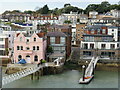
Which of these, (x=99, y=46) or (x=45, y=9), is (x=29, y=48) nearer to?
(x=99, y=46)

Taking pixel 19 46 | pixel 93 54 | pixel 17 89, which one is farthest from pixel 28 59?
pixel 17 89

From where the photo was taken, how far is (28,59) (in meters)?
23.7

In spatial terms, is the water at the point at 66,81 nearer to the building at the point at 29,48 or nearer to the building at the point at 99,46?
the building at the point at 29,48

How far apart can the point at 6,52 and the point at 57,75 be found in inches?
273

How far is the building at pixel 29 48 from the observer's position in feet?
77.4

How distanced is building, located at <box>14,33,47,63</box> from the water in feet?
9.57

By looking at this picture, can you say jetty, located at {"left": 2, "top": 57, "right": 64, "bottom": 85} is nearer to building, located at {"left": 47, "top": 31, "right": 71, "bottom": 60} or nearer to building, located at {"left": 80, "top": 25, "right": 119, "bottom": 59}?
building, located at {"left": 47, "top": 31, "right": 71, "bottom": 60}

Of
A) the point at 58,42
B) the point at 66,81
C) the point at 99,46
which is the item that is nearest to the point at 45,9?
the point at 58,42

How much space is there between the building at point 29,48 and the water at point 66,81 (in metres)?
2.92

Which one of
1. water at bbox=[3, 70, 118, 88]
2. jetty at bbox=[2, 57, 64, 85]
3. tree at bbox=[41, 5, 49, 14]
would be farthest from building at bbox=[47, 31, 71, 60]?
tree at bbox=[41, 5, 49, 14]

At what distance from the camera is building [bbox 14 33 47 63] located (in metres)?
23.6

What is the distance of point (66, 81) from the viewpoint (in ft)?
63.1

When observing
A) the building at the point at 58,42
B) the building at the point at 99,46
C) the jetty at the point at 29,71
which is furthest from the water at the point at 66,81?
the building at the point at 58,42

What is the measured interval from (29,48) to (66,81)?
563 centimetres
